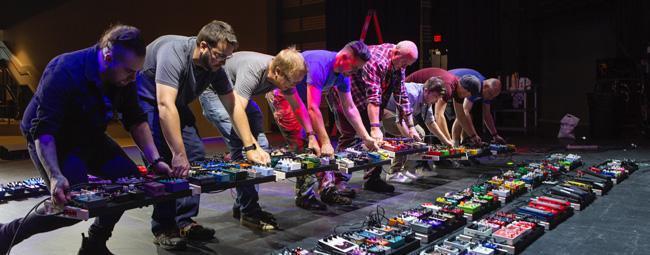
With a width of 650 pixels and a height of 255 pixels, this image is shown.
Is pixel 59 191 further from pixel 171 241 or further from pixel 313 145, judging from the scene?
pixel 313 145

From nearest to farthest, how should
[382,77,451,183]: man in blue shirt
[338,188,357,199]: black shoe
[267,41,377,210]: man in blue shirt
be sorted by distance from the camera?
[267,41,377,210]: man in blue shirt → [338,188,357,199]: black shoe → [382,77,451,183]: man in blue shirt

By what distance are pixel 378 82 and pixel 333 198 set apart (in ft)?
3.47

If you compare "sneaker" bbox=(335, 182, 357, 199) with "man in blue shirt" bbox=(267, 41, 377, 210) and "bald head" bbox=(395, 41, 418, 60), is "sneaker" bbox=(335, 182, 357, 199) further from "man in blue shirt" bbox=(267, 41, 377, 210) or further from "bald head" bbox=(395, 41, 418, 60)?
"bald head" bbox=(395, 41, 418, 60)

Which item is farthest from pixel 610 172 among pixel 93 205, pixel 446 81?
pixel 93 205

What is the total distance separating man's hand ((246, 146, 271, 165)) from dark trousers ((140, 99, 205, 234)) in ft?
1.18

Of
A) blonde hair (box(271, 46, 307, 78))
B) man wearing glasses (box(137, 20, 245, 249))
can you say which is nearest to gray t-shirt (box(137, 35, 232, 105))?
man wearing glasses (box(137, 20, 245, 249))

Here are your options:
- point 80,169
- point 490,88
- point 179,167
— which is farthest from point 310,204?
point 490,88

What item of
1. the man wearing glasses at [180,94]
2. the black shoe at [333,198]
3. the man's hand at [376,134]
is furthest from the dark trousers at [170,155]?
the man's hand at [376,134]

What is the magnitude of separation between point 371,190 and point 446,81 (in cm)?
171

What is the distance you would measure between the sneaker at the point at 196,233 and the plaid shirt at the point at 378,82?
1813mm

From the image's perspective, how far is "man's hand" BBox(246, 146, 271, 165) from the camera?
285cm

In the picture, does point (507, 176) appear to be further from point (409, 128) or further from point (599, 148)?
point (599, 148)

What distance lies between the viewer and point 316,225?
3.46 m

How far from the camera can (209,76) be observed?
2.87 metres
